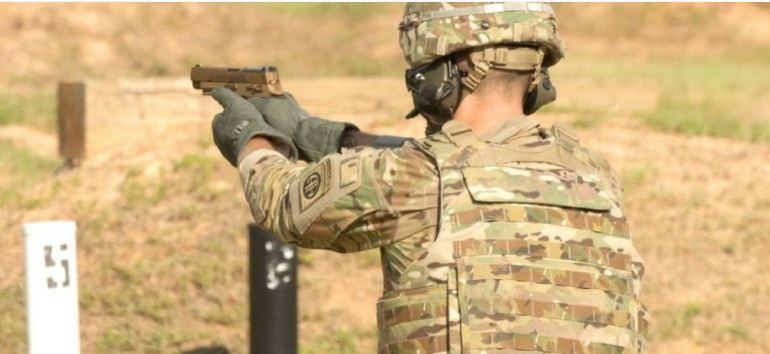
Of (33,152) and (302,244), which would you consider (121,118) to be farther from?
(302,244)

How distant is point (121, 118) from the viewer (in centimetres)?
1465

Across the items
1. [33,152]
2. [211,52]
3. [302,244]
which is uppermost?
[211,52]

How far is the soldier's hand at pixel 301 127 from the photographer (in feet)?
11.6

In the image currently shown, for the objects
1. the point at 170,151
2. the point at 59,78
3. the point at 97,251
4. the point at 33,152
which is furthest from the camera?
the point at 59,78

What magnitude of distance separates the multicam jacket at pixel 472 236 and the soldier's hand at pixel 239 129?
0.91ft

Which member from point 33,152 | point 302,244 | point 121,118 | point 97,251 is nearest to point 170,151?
point 97,251

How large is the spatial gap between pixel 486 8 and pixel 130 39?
20.9 m

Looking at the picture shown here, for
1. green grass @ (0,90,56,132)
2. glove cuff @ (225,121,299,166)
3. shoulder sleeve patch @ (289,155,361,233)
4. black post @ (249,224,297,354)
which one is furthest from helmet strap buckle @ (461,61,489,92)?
green grass @ (0,90,56,132)

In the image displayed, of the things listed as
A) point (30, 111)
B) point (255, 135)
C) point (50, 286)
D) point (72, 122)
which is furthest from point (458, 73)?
point (30, 111)

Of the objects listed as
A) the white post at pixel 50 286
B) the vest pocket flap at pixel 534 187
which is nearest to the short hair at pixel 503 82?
the vest pocket flap at pixel 534 187

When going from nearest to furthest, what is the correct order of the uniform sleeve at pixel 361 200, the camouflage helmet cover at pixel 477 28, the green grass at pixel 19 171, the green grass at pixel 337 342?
1. the uniform sleeve at pixel 361 200
2. the camouflage helmet cover at pixel 477 28
3. the green grass at pixel 337 342
4. the green grass at pixel 19 171

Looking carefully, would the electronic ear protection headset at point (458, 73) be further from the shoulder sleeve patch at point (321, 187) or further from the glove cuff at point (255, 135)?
the glove cuff at point (255, 135)

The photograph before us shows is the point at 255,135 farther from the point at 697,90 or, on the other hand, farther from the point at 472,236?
the point at 697,90

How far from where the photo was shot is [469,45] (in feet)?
9.93
